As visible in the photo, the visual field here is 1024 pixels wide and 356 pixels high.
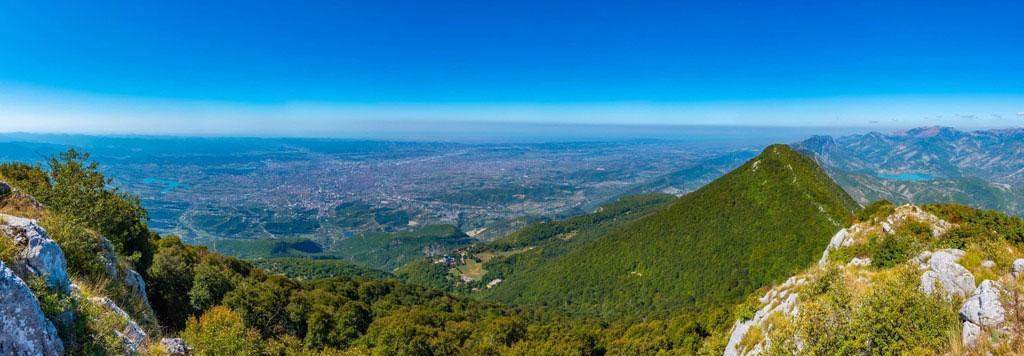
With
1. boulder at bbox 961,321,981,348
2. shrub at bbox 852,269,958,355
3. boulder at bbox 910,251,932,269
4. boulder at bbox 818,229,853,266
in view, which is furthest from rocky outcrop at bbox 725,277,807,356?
boulder at bbox 961,321,981,348

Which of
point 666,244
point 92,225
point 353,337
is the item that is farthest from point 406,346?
point 666,244

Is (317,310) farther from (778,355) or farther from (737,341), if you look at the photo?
(778,355)

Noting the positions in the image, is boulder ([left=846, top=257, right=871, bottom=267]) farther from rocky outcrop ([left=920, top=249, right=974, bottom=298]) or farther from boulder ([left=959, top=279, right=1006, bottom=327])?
boulder ([left=959, top=279, right=1006, bottom=327])

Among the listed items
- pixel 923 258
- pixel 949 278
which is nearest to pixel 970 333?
pixel 949 278

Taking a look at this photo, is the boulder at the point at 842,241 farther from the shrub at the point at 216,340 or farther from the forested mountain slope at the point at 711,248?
the shrub at the point at 216,340

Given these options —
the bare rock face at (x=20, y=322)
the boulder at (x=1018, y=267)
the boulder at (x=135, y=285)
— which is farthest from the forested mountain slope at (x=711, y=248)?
the bare rock face at (x=20, y=322)

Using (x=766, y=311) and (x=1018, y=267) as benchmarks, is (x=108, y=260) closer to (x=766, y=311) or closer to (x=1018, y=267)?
(x=1018, y=267)
